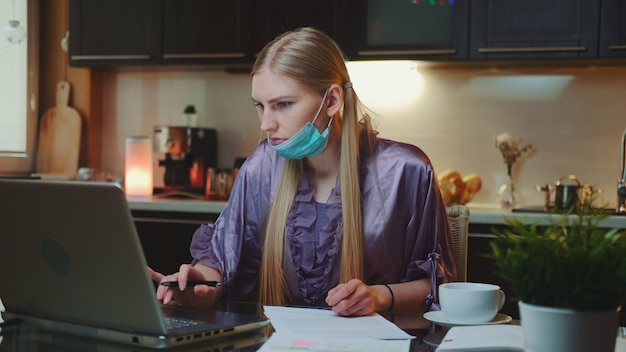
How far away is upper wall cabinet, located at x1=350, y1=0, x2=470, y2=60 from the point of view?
11.2 feet

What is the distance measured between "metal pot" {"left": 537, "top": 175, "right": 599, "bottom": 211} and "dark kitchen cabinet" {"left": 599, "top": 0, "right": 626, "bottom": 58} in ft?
1.68

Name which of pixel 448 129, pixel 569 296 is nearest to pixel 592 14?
pixel 448 129

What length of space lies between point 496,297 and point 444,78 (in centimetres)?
244

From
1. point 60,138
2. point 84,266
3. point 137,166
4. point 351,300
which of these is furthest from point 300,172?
point 60,138

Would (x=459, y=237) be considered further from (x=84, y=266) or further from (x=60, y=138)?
(x=60, y=138)

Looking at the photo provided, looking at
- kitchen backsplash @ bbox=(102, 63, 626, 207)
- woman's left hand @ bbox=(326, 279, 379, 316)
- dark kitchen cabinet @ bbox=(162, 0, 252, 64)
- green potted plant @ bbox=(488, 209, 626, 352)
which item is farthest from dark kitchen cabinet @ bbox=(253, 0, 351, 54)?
green potted plant @ bbox=(488, 209, 626, 352)

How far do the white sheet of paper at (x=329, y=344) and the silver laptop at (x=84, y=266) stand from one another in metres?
0.12

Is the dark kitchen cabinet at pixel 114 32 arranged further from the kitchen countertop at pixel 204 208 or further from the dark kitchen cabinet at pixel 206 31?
the kitchen countertop at pixel 204 208

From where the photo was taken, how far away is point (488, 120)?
3652 mm

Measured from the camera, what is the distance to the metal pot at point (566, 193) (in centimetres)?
325

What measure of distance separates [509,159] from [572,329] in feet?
8.75

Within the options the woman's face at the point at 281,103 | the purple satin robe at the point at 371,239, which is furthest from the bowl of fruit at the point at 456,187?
the woman's face at the point at 281,103

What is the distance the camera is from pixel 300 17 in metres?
3.59

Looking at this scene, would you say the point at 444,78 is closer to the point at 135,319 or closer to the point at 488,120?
the point at 488,120
